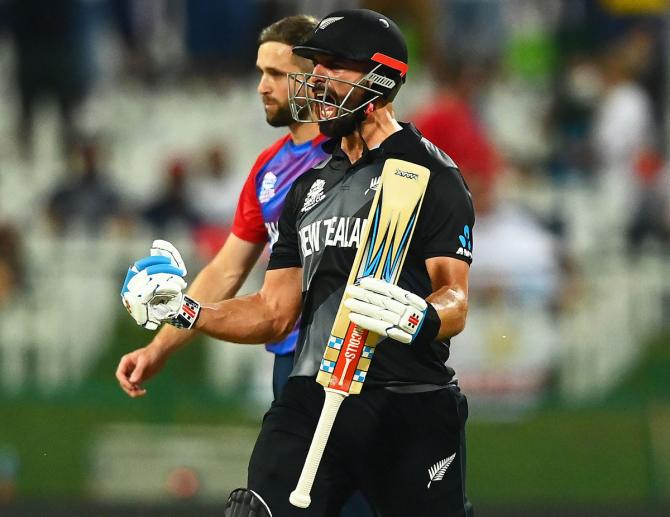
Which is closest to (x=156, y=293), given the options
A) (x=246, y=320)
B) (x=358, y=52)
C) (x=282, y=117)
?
(x=246, y=320)

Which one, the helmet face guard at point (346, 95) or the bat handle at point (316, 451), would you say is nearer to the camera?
the bat handle at point (316, 451)

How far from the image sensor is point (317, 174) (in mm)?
4848

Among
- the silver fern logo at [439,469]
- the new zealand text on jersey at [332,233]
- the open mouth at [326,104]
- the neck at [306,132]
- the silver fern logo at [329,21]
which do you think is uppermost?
the silver fern logo at [329,21]

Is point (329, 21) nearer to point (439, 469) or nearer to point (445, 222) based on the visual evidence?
point (445, 222)

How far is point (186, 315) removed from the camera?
459 cm

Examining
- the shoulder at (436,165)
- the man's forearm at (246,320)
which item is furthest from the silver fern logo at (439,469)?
the shoulder at (436,165)

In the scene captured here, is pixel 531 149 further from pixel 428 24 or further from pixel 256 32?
pixel 256 32

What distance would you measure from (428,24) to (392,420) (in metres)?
9.85

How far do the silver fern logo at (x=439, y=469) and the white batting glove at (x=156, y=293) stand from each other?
94 cm

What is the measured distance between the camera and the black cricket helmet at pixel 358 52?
4621 mm

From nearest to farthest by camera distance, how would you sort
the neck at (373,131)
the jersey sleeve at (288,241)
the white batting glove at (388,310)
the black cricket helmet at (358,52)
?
the white batting glove at (388,310), the black cricket helmet at (358,52), the neck at (373,131), the jersey sleeve at (288,241)

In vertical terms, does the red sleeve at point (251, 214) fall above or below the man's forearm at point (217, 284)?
above

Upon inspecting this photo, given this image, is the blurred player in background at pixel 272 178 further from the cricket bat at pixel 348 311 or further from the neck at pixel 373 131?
the cricket bat at pixel 348 311

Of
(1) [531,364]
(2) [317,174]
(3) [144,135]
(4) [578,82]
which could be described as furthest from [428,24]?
(2) [317,174]
